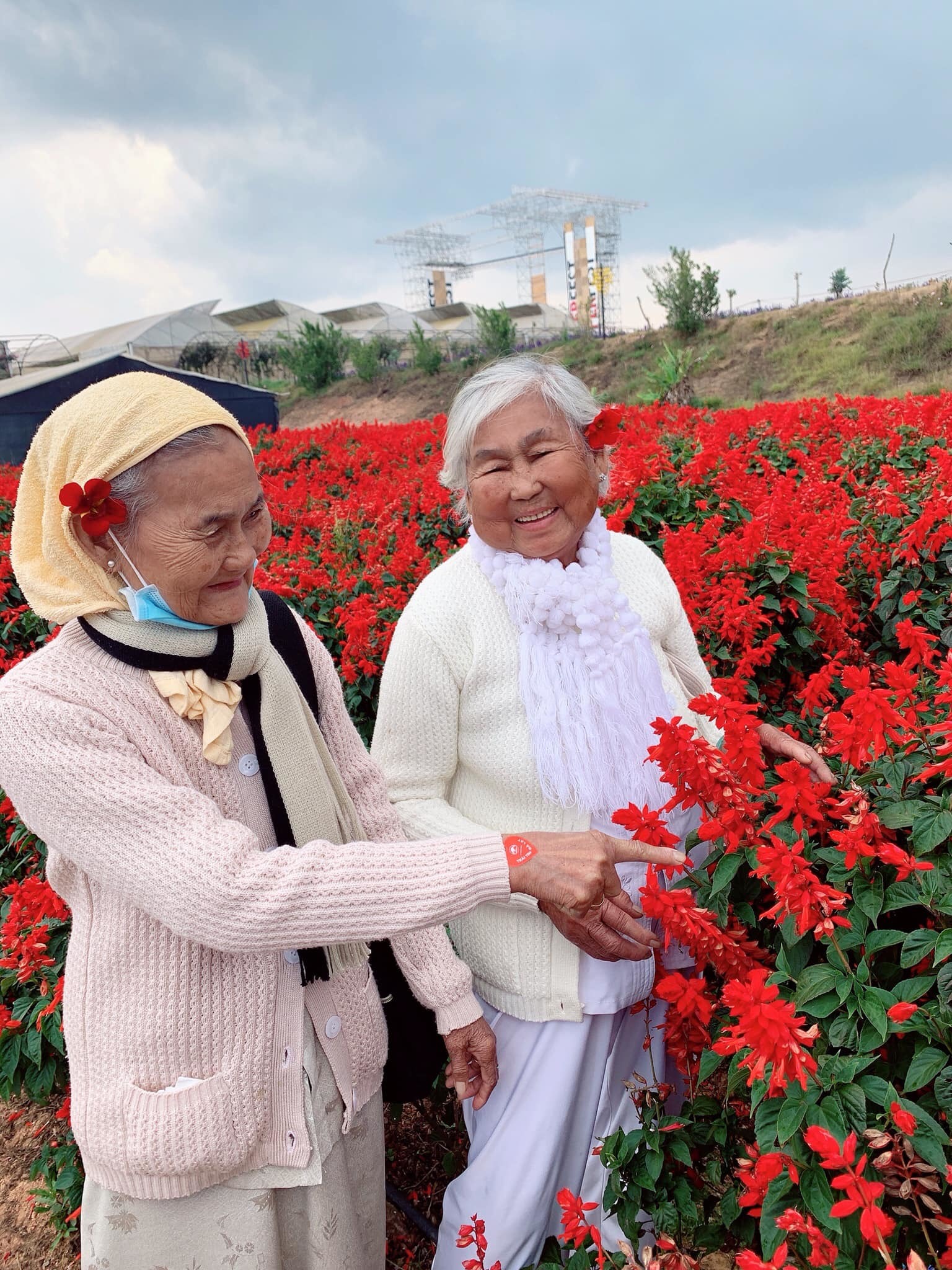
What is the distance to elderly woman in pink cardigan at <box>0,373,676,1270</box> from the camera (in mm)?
1214

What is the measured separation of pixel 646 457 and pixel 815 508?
0.80 metres

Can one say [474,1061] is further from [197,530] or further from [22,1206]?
[22,1206]

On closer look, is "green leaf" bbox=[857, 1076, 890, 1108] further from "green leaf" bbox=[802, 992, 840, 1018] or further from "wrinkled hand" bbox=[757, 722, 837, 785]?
"wrinkled hand" bbox=[757, 722, 837, 785]

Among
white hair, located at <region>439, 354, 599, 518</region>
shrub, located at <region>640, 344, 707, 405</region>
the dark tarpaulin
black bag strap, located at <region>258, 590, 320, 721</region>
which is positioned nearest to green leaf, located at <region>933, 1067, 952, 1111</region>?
black bag strap, located at <region>258, 590, 320, 721</region>

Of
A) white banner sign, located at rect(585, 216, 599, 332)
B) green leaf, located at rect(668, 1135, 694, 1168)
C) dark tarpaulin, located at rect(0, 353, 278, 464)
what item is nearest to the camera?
green leaf, located at rect(668, 1135, 694, 1168)

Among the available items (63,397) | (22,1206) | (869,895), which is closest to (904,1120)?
(869,895)

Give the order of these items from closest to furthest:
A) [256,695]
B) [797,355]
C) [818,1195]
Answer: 1. [818,1195]
2. [256,695]
3. [797,355]

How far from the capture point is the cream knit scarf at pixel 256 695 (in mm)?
1307

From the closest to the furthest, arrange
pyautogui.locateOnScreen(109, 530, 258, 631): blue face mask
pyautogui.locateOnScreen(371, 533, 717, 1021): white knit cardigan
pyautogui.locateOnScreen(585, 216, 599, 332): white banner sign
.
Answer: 1. pyautogui.locateOnScreen(109, 530, 258, 631): blue face mask
2. pyautogui.locateOnScreen(371, 533, 717, 1021): white knit cardigan
3. pyautogui.locateOnScreen(585, 216, 599, 332): white banner sign

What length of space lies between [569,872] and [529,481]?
2.76 ft

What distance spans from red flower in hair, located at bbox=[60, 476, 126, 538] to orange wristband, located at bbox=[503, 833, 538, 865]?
750 mm

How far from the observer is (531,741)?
6.09 ft

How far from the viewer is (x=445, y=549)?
4395 millimetres

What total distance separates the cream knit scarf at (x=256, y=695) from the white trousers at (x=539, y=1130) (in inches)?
21.1
